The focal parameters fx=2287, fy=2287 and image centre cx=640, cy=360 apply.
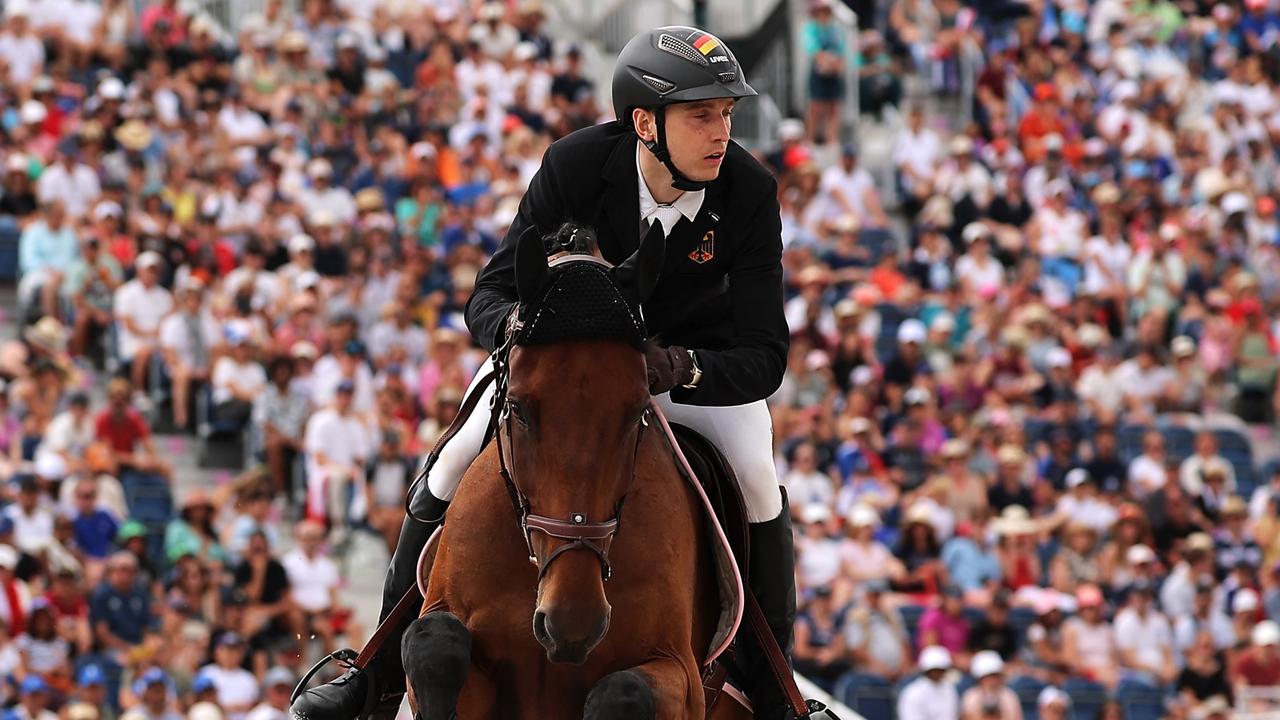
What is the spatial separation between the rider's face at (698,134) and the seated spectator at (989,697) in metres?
10.1

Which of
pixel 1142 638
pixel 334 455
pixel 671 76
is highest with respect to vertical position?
pixel 671 76

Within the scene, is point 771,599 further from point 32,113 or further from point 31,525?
point 32,113

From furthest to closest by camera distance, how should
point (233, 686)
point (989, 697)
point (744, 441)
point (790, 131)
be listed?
point (790, 131) → point (989, 697) → point (233, 686) → point (744, 441)

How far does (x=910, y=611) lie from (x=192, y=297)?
6.28 meters

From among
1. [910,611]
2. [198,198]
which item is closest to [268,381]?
[198,198]

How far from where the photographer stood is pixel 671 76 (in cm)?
736

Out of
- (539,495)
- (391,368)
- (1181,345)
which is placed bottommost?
(1181,345)

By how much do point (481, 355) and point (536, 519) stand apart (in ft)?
41.0

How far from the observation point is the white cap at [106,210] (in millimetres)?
→ 19000

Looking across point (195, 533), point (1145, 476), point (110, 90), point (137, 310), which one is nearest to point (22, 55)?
point (110, 90)

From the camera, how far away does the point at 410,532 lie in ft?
26.3

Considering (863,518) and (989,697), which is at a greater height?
(863,518)

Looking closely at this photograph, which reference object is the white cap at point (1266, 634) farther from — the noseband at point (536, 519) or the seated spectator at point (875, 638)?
the noseband at point (536, 519)

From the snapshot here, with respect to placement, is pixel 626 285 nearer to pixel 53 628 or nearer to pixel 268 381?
pixel 53 628
